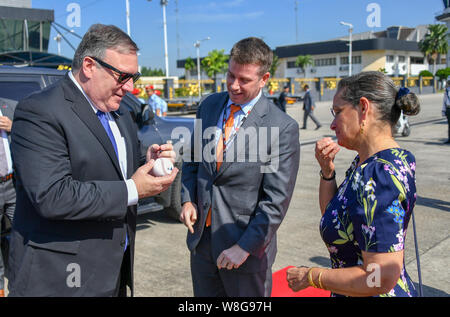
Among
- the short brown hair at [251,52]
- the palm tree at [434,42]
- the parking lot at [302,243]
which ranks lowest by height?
the parking lot at [302,243]

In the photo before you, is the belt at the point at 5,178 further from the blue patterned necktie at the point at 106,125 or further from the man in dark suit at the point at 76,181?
the blue patterned necktie at the point at 106,125

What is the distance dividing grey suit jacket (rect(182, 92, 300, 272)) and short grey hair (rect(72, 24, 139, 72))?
87cm

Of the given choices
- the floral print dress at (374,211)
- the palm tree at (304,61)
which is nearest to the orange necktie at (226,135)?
the floral print dress at (374,211)

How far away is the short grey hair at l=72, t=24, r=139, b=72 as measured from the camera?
2.05 metres

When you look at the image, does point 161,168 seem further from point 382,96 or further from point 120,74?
point 382,96

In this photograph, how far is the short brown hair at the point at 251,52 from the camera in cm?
249

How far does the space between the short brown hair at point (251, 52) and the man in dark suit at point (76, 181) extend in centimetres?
64

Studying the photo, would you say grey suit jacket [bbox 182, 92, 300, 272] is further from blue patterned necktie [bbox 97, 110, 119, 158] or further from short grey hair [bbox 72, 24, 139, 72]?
short grey hair [bbox 72, 24, 139, 72]

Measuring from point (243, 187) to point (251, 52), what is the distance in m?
0.81

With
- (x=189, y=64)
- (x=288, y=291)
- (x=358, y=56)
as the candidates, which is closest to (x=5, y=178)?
(x=288, y=291)

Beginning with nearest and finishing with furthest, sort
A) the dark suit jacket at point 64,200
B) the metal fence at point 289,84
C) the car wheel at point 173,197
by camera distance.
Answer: the dark suit jacket at point 64,200, the car wheel at point 173,197, the metal fence at point 289,84

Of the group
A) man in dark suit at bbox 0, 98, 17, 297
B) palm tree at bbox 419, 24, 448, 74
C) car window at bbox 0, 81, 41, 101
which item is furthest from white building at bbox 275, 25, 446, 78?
man in dark suit at bbox 0, 98, 17, 297
